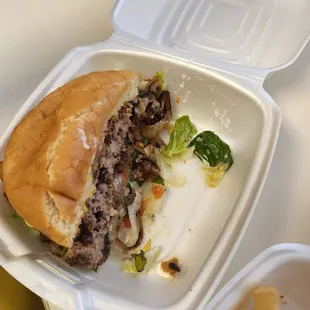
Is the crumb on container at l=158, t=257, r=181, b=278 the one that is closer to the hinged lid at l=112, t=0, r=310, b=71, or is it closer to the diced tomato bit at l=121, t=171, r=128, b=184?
the diced tomato bit at l=121, t=171, r=128, b=184

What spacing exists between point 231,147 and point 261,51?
0.37 m

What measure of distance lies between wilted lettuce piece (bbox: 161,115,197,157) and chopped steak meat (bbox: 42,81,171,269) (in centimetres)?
4

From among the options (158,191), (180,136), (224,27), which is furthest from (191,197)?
(224,27)

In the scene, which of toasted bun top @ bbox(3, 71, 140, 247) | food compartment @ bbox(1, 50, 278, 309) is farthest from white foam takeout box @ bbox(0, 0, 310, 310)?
toasted bun top @ bbox(3, 71, 140, 247)

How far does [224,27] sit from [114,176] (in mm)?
718

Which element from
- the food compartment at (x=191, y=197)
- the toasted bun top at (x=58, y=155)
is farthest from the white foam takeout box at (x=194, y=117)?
the toasted bun top at (x=58, y=155)

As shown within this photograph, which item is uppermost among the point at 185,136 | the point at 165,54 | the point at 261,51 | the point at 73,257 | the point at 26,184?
the point at 261,51

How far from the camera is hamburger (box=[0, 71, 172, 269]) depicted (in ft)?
3.79

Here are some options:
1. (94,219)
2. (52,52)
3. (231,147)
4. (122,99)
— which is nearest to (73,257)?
(94,219)

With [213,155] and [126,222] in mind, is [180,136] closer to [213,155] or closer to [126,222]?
[213,155]

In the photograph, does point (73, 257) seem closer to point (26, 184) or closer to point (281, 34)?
point (26, 184)

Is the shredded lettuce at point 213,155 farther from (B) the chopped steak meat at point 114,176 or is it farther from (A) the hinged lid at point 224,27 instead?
(A) the hinged lid at point 224,27

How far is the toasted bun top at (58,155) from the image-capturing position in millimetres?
1148

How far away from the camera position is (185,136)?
155cm
